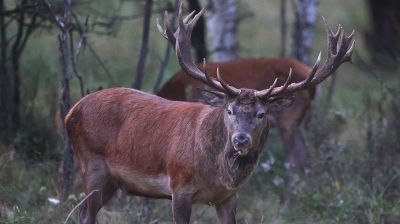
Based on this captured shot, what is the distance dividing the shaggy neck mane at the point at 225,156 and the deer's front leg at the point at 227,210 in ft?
0.85

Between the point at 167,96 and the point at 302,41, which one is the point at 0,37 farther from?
the point at 302,41

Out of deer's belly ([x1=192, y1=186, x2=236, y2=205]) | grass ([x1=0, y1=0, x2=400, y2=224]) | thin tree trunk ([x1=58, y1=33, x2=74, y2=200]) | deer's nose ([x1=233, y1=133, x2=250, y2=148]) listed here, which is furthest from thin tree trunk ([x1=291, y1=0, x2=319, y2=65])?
deer's nose ([x1=233, y1=133, x2=250, y2=148])

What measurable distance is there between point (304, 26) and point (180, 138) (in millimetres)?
4645

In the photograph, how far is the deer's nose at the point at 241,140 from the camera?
6.39 m

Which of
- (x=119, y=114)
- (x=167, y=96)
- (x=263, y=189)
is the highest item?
(x=119, y=114)

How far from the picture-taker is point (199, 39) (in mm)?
11445

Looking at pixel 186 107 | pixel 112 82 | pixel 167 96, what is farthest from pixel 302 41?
pixel 186 107

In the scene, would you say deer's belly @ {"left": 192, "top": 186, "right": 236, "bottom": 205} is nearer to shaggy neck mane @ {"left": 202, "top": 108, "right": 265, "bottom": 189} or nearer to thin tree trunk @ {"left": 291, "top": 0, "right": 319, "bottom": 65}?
shaggy neck mane @ {"left": 202, "top": 108, "right": 265, "bottom": 189}

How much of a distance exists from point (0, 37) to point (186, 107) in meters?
3.70

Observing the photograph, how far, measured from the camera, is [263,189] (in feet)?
30.0

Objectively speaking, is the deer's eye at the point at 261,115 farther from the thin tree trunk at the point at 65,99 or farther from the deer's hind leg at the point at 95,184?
the thin tree trunk at the point at 65,99

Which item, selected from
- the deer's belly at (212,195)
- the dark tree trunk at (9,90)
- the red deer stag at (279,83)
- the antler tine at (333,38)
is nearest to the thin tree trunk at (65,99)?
the dark tree trunk at (9,90)

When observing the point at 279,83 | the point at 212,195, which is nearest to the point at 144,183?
the point at 212,195

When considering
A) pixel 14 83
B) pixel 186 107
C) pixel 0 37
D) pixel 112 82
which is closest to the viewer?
pixel 186 107
